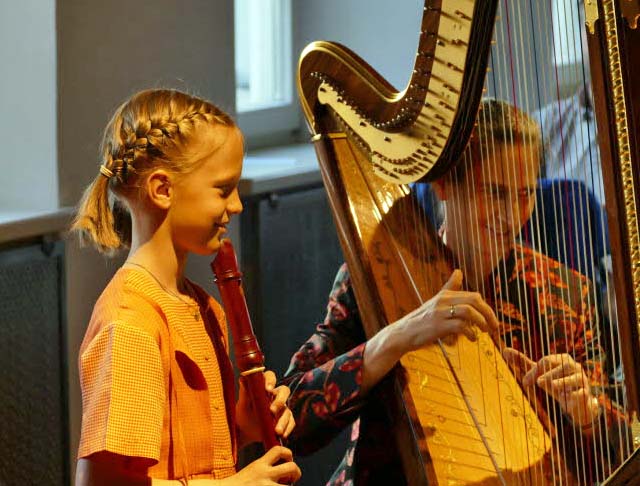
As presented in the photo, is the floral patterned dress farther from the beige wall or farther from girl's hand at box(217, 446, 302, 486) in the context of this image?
the beige wall

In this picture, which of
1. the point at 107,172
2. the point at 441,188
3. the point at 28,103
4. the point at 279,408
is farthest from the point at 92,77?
the point at 279,408

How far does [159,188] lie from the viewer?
4.68ft

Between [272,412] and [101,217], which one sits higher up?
[101,217]

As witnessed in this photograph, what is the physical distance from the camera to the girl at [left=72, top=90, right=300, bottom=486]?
1.31m

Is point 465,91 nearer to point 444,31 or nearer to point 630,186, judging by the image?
point 444,31

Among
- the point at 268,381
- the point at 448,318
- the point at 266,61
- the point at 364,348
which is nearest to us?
the point at 268,381

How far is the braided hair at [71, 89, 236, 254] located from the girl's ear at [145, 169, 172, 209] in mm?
10

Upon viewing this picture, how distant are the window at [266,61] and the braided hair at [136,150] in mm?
1863

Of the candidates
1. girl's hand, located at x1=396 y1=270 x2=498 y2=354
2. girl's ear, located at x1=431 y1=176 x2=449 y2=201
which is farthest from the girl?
girl's ear, located at x1=431 y1=176 x2=449 y2=201

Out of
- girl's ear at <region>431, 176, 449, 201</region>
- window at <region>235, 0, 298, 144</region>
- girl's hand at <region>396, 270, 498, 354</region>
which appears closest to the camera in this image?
girl's hand at <region>396, 270, 498, 354</region>

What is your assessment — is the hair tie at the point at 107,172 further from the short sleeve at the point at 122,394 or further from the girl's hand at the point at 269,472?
the girl's hand at the point at 269,472

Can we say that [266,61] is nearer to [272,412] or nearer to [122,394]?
[272,412]

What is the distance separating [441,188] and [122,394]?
2.25 ft

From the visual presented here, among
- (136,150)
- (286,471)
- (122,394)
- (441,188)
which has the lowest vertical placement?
(286,471)
